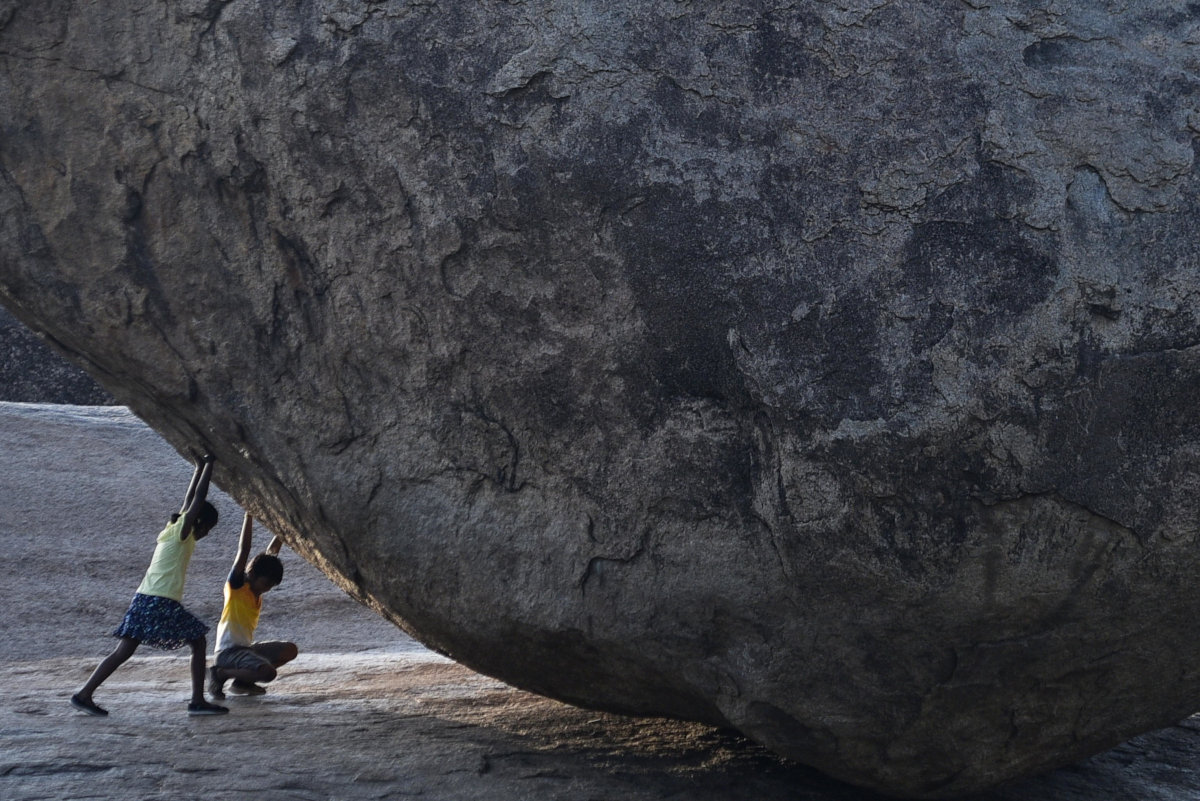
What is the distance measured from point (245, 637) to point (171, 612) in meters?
0.40

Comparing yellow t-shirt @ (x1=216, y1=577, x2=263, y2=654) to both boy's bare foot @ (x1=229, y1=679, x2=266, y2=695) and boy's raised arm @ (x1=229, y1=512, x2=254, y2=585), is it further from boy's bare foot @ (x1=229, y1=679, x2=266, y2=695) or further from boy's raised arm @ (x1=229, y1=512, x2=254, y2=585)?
boy's bare foot @ (x1=229, y1=679, x2=266, y2=695)

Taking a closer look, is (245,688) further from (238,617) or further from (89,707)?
(89,707)

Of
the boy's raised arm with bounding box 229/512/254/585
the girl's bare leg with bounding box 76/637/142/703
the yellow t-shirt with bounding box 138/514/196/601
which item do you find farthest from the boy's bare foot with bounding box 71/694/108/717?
the boy's raised arm with bounding box 229/512/254/585

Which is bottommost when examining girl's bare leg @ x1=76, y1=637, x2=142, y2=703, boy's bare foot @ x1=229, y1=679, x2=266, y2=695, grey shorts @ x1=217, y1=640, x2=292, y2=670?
boy's bare foot @ x1=229, y1=679, x2=266, y2=695

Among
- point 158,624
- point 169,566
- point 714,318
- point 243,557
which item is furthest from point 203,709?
point 714,318

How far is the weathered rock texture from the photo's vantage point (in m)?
2.44

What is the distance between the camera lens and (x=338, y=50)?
2.78m

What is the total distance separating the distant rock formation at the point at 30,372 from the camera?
944 centimetres

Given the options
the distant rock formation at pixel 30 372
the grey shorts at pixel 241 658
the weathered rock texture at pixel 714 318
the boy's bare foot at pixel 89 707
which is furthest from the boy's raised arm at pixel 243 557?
the distant rock formation at pixel 30 372

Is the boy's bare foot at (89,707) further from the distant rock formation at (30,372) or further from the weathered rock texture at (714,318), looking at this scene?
the distant rock formation at (30,372)

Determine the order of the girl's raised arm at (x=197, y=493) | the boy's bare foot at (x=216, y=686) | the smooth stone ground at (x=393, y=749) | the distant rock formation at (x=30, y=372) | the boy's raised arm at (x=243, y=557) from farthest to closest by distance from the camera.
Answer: the distant rock formation at (x=30, y=372), the boy's raised arm at (x=243, y=557), the boy's bare foot at (x=216, y=686), the girl's raised arm at (x=197, y=493), the smooth stone ground at (x=393, y=749)

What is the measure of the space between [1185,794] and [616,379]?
1808mm

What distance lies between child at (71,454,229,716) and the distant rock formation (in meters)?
6.28

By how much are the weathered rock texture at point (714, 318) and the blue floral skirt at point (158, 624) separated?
830 millimetres
